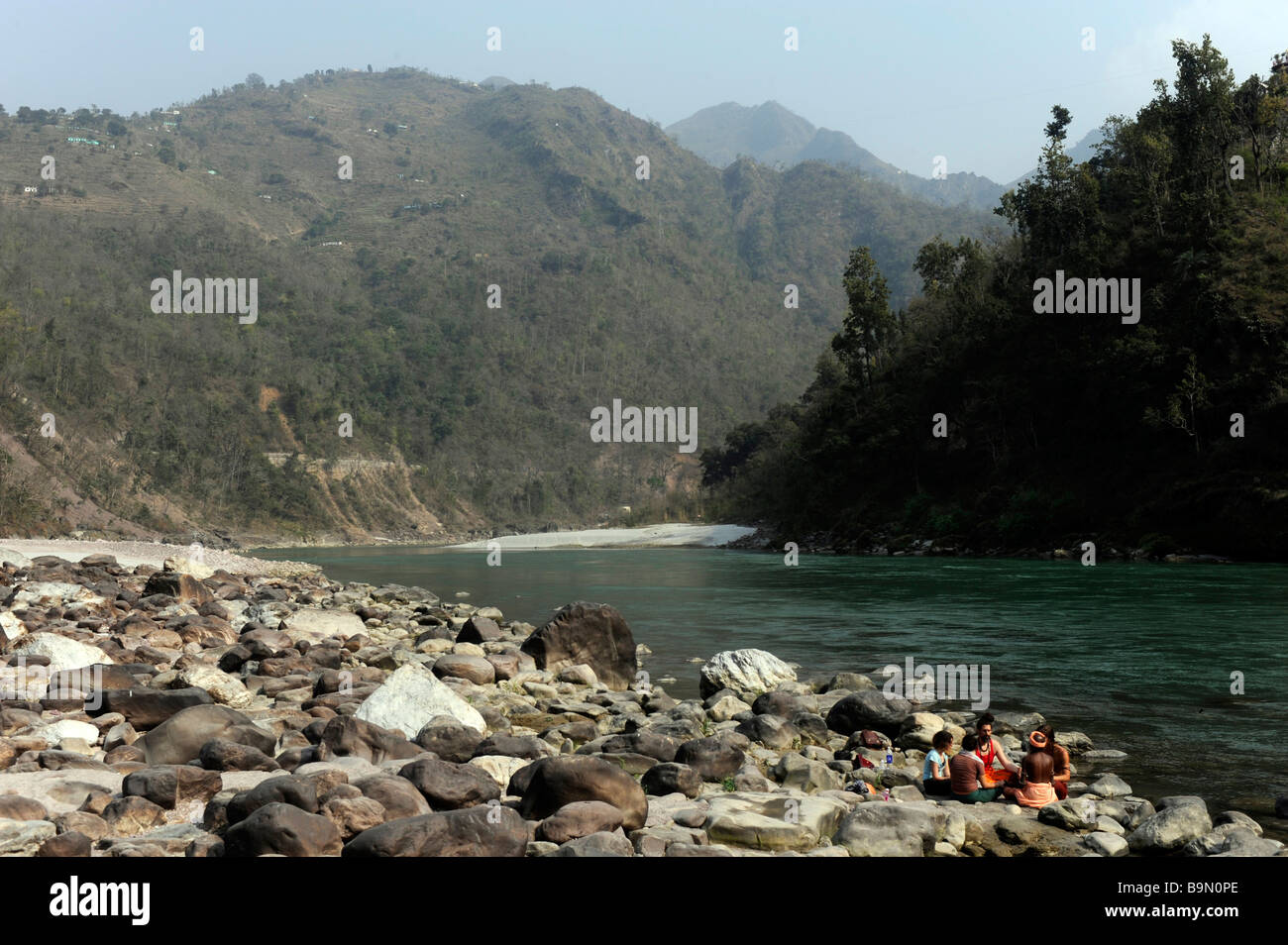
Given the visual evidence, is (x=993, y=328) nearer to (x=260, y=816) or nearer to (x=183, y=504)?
(x=260, y=816)

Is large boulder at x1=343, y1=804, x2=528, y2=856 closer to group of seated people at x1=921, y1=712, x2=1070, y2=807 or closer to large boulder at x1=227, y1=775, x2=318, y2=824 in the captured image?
large boulder at x1=227, y1=775, x2=318, y2=824

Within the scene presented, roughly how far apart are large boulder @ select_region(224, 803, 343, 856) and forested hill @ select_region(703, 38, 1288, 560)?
42.9m

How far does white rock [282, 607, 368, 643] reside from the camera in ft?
56.7

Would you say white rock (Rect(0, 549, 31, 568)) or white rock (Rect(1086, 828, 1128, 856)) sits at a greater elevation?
white rock (Rect(1086, 828, 1128, 856))

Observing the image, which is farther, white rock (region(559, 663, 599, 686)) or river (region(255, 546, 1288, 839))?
white rock (region(559, 663, 599, 686))

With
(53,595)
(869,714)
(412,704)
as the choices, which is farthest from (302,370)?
(869,714)

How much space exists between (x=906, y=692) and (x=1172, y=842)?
23.6ft

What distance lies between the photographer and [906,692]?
1431 centimetres

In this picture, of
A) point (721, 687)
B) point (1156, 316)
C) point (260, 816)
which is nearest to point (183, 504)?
point (1156, 316)

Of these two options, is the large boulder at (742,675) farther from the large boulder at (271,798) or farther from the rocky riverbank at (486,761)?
the large boulder at (271,798)

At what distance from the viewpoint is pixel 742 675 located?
14.4m

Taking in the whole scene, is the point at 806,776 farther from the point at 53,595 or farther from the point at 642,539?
the point at 642,539

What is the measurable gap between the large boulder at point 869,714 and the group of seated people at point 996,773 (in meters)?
1.96

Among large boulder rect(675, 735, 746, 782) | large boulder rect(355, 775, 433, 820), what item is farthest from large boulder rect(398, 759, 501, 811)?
large boulder rect(675, 735, 746, 782)
